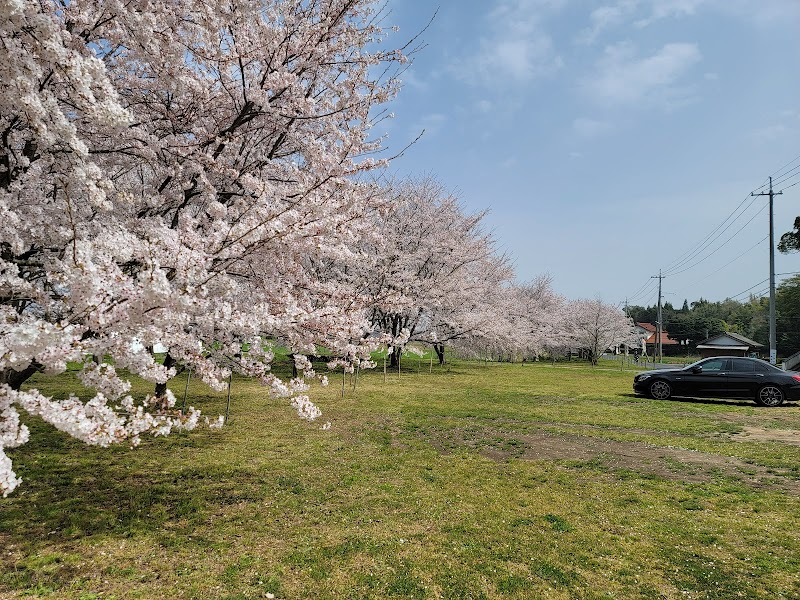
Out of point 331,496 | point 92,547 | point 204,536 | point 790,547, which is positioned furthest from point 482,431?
point 92,547

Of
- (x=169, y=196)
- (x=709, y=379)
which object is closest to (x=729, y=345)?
(x=709, y=379)

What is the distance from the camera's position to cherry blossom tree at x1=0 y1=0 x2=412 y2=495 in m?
3.37

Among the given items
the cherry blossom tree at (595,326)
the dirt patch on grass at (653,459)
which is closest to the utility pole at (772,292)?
the dirt patch on grass at (653,459)

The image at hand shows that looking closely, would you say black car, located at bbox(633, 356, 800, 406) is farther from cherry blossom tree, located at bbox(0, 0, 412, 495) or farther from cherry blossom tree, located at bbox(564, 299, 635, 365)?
cherry blossom tree, located at bbox(564, 299, 635, 365)

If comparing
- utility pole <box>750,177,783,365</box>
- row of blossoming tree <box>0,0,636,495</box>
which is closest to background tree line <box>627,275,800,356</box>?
utility pole <box>750,177,783,365</box>

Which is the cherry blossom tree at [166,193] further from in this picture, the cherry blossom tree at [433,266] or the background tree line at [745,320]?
the background tree line at [745,320]

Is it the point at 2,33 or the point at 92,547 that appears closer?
the point at 2,33

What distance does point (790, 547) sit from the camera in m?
4.57

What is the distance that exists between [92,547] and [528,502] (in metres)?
4.76

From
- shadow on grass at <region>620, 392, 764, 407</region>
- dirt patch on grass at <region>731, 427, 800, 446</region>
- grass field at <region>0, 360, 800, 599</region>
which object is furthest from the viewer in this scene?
shadow on grass at <region>620, 392, 764, 407</region>

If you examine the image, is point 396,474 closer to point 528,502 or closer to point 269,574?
point 528,502

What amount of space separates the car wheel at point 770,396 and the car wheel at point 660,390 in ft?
8.18

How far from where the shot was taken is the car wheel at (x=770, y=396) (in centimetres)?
1455

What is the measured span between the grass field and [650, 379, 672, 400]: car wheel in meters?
6.12
